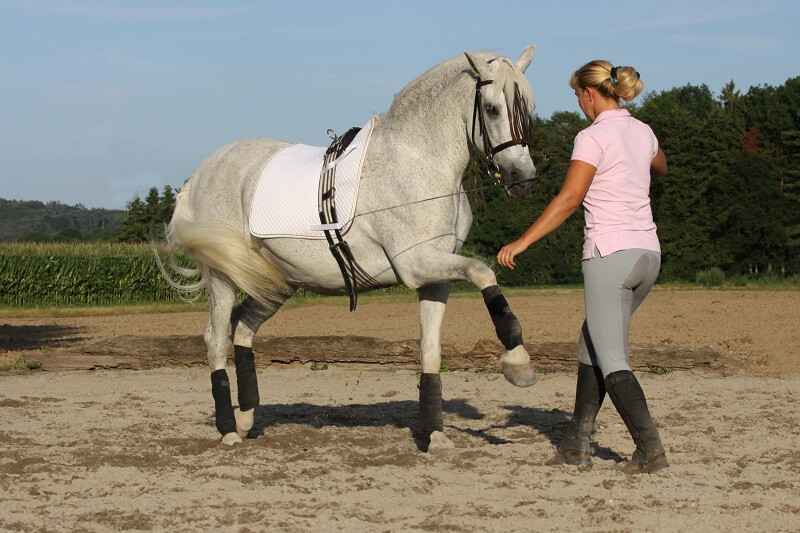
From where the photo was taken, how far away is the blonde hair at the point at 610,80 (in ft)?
17.5

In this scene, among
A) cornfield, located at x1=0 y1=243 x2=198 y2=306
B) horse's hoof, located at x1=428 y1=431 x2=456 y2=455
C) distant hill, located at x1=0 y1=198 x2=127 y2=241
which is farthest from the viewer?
distant hill, located at x1=0 y1=198 x2=127 y2=241

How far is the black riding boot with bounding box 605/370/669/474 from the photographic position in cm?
537

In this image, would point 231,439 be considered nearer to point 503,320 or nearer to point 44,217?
point 503,320

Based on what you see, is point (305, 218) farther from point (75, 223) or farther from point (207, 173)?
point (75, 223)

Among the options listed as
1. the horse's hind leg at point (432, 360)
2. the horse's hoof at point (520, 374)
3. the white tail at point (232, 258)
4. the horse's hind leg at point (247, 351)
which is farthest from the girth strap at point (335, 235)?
the horse's hoof at point (520, 374)

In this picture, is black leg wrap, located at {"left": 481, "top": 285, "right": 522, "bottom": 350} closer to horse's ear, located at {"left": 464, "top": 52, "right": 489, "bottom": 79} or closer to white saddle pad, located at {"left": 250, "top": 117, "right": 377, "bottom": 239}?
white saddle pad, located at {"left": 250, "top": 117, "right": 377, "bottom": 239}

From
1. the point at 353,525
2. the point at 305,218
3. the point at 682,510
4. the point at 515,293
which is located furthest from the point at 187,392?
the point at 515,293

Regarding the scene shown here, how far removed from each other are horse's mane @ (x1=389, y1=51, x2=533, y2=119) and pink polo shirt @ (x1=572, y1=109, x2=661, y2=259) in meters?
0.60

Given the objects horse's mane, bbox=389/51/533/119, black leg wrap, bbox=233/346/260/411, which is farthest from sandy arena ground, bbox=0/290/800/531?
horse's mane, bbox=389/51/533/119

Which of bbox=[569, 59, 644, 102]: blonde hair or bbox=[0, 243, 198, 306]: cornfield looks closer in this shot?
bbox=[569, 59, 644, 102]: blonde hair

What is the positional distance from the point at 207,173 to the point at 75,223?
5557 inches

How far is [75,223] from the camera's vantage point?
462 ft

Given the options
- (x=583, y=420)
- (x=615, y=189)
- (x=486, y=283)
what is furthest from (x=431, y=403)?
(x=615, y=189)

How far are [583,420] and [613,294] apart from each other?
0.98 m
